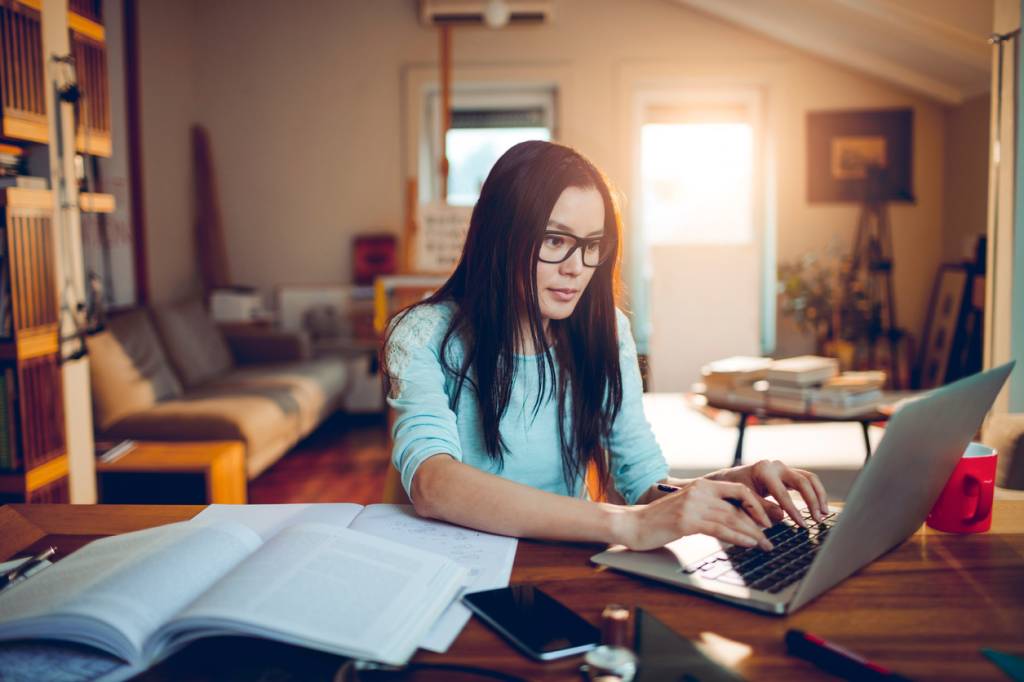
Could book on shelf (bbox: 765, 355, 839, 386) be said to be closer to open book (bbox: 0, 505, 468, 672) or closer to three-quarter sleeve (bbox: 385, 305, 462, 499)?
three-quarter sleeve (bbox: 385, 305, 462, 499)

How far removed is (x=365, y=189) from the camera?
5.70 meters

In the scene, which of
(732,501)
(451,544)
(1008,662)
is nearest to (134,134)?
(451,544)

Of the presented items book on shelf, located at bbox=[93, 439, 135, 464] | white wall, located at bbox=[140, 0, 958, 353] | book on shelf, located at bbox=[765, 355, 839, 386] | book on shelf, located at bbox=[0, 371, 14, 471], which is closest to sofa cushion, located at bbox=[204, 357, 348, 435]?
book on shelf, located at bbox=[93, 439, 135, 464]

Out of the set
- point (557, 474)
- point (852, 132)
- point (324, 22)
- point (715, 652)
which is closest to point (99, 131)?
point (557, 474)

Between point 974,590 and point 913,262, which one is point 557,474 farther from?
point 913,262

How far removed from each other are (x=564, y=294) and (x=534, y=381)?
181 millimetres

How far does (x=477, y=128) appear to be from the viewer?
578 cm

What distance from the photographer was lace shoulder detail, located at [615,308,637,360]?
1463mm

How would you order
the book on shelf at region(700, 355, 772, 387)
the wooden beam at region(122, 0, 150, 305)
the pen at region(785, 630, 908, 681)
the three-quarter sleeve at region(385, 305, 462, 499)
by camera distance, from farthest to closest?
the wooden beam at region(122, 0, 150, 305) < the book on shelf at region(700, 355, 772, 387) < the three-quarter sleeve at region(385, 305, 462, 499) < the pen at region(785, 630, 908, 681)

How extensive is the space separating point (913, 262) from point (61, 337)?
493 cm

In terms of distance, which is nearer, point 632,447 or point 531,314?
point 531,314

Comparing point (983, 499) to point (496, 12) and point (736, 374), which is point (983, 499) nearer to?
point (736, 374)

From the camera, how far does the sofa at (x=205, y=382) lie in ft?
11.2

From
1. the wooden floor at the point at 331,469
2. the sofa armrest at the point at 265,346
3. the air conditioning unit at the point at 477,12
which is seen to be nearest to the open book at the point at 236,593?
the wooden floor at the point at 331,469
